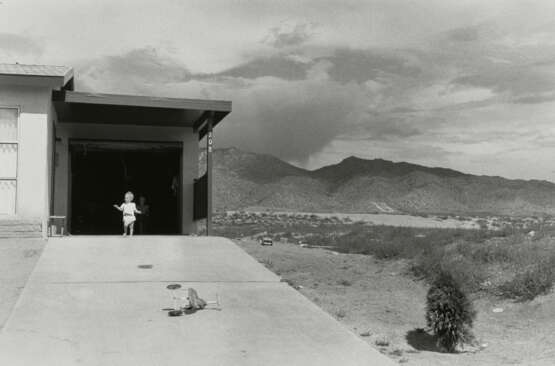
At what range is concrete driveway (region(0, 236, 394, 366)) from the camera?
261 inches

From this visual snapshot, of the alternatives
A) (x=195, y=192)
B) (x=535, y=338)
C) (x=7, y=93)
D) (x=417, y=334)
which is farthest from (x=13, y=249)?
(x=535, y=338)

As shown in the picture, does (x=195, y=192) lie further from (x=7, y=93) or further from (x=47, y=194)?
(x=7, y=93)

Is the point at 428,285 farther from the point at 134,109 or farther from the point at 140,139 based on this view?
the point at 134,109

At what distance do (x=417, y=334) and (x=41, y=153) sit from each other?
7959mm

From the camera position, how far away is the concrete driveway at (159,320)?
21.8 feet

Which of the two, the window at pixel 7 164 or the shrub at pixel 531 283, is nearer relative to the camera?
the window at pixel 7 164

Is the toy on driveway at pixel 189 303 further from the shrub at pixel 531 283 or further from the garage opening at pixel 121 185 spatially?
the garage opening at pixel 121 185

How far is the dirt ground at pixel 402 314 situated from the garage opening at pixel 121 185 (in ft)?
12.3

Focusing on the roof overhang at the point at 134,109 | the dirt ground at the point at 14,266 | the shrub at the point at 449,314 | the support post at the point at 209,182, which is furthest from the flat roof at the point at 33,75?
the shrub at the point at 449,314

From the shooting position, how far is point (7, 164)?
12.5 metres

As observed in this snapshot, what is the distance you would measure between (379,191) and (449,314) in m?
93.7

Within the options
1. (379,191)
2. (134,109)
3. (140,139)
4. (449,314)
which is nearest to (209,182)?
(134,109)

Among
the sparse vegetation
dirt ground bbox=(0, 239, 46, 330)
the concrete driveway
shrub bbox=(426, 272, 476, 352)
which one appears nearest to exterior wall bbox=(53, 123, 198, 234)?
the sparse vegetation

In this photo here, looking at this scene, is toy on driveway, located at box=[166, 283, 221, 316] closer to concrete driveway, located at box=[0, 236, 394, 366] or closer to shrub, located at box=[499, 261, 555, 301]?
concrete driveway, located at box=[0, 236, 394, 366]
